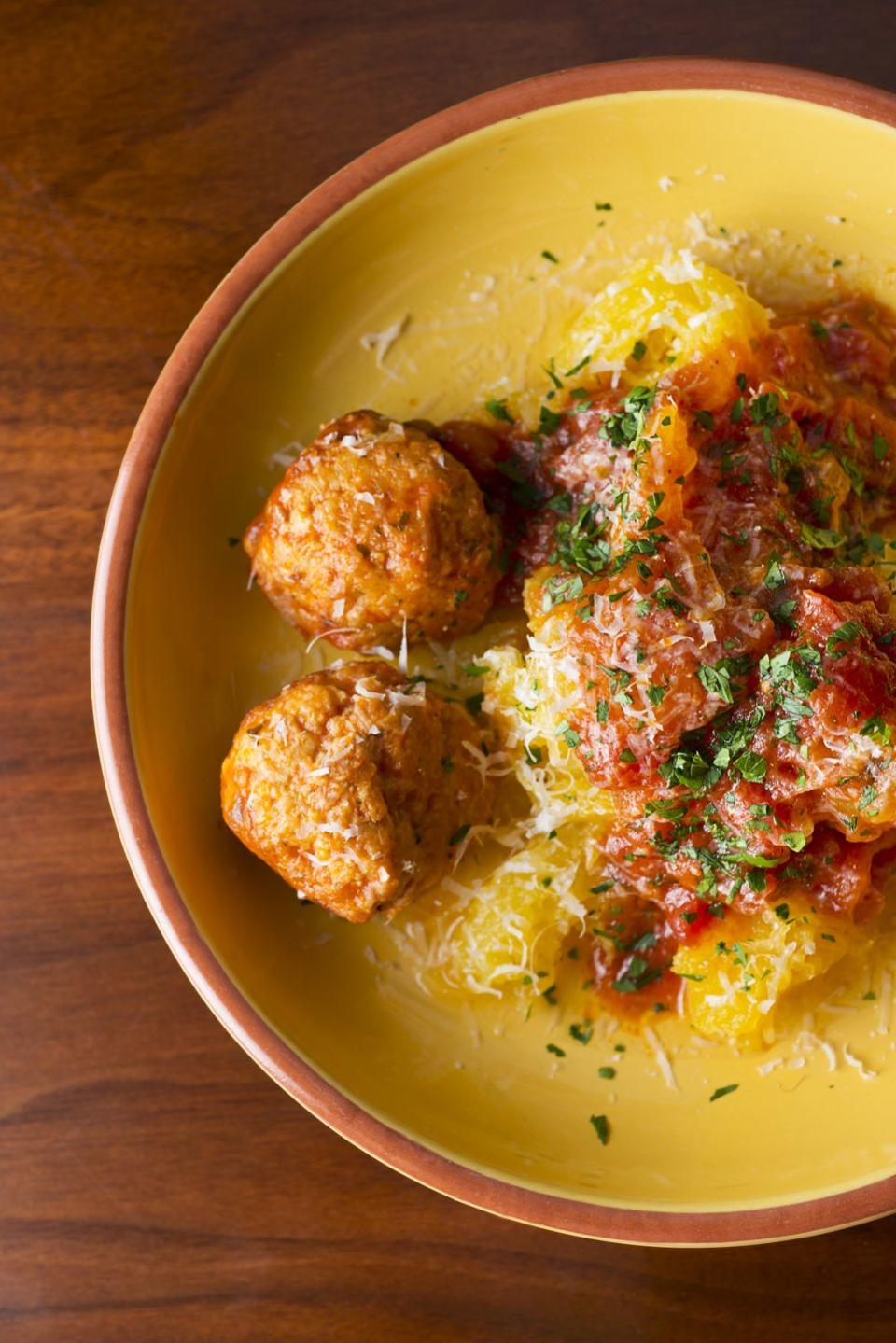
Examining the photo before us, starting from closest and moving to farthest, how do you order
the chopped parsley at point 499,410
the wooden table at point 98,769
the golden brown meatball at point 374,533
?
the golden brown meatball at point 374,533 → the chopped parsley at point 499,410 → the wooden table at point 98,769

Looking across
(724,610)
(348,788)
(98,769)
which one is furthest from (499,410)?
(98,769)

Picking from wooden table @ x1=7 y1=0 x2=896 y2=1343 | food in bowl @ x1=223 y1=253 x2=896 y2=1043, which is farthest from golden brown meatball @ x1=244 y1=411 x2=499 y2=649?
wooden table @ x1=7 y1=0 x2=896 y2=1343

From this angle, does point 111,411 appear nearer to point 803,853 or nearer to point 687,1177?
point 803,853

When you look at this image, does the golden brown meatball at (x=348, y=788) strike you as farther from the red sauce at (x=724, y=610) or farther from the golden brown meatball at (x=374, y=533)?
the red sauce at (x=724, y=610)

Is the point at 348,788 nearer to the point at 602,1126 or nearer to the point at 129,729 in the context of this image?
Answer: the point at 129,729

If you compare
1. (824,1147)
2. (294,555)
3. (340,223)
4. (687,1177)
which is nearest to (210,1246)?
(687,1177)

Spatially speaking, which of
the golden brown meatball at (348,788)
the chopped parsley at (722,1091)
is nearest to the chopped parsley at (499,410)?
the golden brown meatball at (348,788)

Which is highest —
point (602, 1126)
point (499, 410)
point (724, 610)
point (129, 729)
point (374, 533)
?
point (724, 610)
